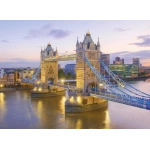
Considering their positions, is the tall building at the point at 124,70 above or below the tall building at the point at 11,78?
above

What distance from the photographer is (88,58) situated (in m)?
9.27

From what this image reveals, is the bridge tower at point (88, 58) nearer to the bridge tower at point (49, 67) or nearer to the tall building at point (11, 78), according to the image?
the bridge tower at point (49, 67)

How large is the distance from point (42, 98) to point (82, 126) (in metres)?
6.22

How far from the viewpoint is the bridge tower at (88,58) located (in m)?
9.20

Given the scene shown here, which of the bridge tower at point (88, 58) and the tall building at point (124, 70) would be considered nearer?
the bridge tower at point (88, 58)

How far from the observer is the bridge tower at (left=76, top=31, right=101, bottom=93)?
9.20 m

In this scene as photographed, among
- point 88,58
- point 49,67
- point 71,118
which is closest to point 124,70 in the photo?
point 49,67

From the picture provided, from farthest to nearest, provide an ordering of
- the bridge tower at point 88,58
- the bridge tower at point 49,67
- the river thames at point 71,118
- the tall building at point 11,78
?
the tall building at point 11,78 < the bridge tower at point 49,67 < the bridge tower at point 88,58 < the river thames at point 71,118

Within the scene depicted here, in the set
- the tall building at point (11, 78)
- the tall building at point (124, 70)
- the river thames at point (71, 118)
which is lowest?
the river thames at point (71, 118)

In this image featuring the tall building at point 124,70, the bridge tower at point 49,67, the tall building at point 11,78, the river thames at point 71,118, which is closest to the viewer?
the river thames at point 71,118

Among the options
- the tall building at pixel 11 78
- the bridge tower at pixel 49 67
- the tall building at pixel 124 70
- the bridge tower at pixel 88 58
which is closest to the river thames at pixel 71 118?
the bridge tower at pixel 88 58

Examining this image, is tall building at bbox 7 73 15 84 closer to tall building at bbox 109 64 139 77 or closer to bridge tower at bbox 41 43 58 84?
bridge tower at bbox 41 43 58 84
